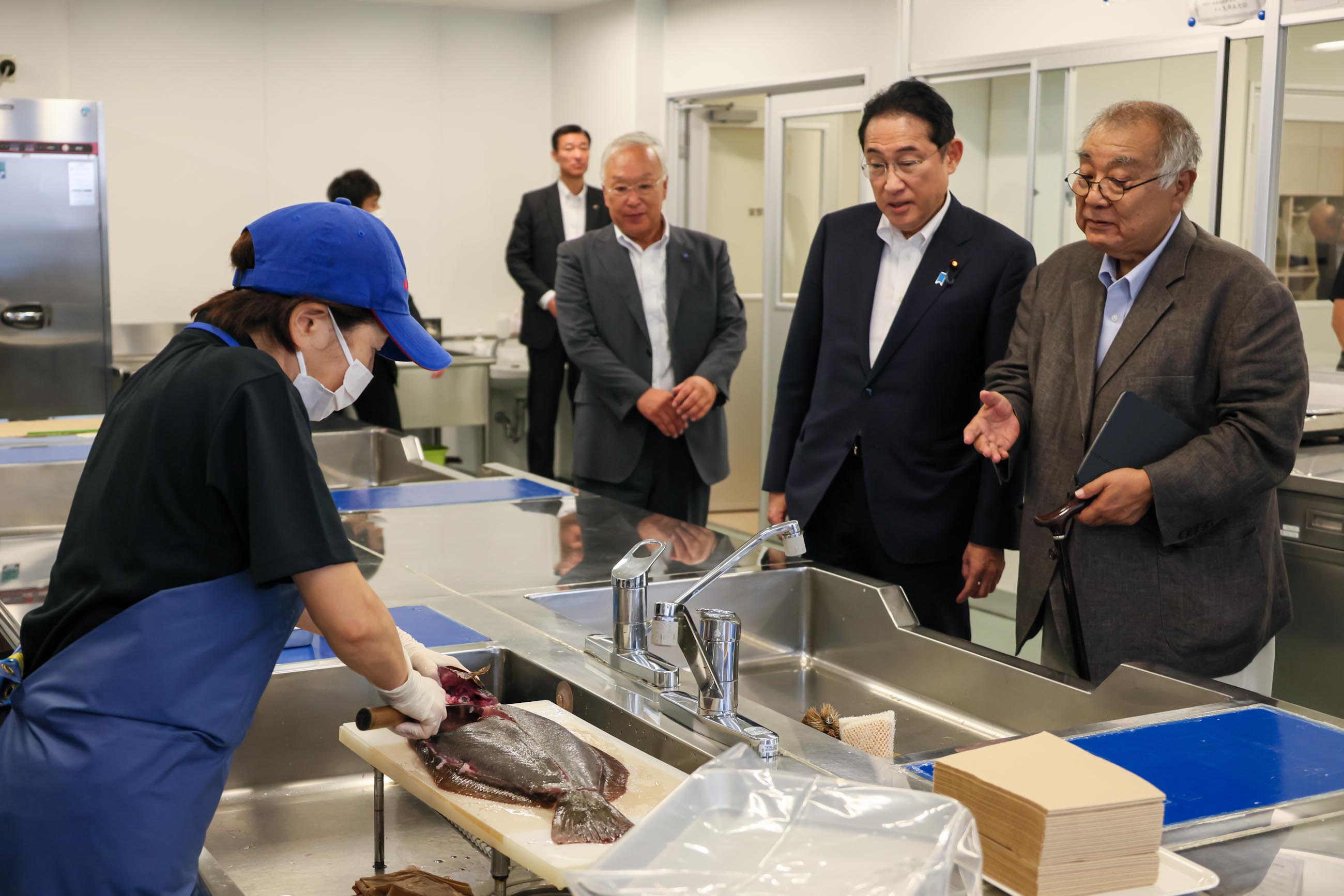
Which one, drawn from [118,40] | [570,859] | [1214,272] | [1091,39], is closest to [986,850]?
[570,859]

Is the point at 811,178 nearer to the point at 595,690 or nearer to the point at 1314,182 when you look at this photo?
the point at 1314,182

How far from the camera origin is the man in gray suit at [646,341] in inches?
140

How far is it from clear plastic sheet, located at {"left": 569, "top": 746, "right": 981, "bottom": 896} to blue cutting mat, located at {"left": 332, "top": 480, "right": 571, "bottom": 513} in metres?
2.07

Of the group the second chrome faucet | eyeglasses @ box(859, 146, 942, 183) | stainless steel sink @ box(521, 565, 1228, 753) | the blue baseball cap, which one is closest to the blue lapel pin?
eyeglasses @ box(859, 146, 942, 183)

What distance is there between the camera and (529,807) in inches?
54.4

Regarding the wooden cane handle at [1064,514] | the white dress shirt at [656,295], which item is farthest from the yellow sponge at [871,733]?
the white dress shirt at [656,295]

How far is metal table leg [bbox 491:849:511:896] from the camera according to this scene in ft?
4.64

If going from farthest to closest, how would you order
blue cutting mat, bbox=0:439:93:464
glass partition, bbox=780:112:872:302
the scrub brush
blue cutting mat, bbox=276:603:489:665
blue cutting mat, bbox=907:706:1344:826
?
1. glass partition, bbox=780:112:872:302
2. blue cutting mat, bbox=0:439:93:464
3. blue cutting mat, bbox=276:603:489:665
4. the scrub brush
5. blue cutting mat, bbox=907:706:1344:826

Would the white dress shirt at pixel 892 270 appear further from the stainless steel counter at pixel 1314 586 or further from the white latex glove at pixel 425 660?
the white latex glove at pixel 425 660

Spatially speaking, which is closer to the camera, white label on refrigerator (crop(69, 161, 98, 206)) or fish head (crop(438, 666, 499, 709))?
fish head (crop(438, 666, 499, 709))

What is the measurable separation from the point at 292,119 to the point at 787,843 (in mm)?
6438

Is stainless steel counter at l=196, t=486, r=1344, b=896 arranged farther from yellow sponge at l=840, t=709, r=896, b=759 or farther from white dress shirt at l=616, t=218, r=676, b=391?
white dress shirt at l=616, t=218, r=676, b=391

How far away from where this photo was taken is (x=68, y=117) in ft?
17.7

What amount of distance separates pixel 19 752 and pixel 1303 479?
274cm
